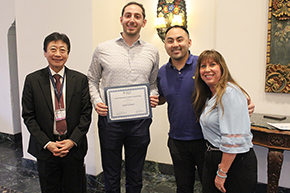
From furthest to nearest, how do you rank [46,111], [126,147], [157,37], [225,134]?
[157,37] → [126,147] → [46,111] → [225,134]

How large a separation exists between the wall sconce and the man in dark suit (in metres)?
1.46

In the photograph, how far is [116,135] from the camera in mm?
1985

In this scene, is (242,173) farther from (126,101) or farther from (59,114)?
(59,114)

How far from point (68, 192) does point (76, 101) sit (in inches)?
29.4

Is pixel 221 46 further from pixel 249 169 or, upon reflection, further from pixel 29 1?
pixel 29 1

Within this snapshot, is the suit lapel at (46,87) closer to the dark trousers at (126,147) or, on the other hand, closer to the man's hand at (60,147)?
the man's hand at (60,147)

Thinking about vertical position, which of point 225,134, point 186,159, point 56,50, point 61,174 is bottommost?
point 61,174

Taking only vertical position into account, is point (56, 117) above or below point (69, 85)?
below

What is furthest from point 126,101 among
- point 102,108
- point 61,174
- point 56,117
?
point 61,174

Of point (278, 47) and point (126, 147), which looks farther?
point (278, 47)

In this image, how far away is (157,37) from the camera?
3.16 meters

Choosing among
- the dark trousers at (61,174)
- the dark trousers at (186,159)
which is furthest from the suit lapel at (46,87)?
the dark trousers at (186,159)

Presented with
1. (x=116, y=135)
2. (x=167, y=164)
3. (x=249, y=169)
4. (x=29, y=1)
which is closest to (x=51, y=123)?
(x=116, y=135)

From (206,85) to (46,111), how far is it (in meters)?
1.21
